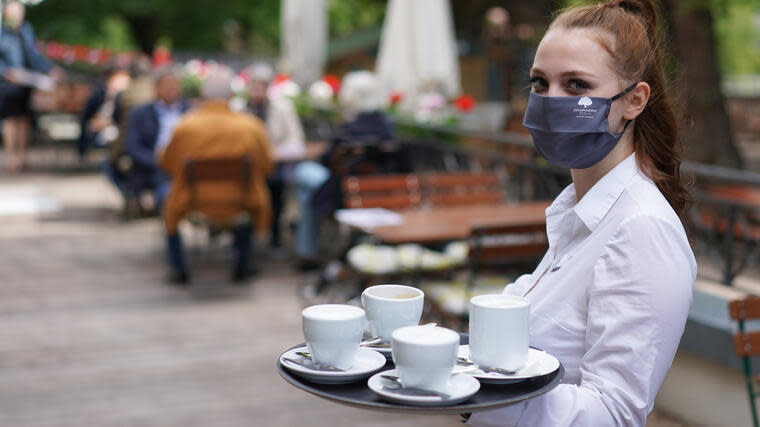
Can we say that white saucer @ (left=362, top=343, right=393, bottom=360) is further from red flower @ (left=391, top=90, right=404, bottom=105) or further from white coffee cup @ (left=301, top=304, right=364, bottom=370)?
red flower @ (left=391, top=90, right=404, bottom=105)

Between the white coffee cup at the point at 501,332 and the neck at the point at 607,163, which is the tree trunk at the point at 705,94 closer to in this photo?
the neck at the point at 607,163

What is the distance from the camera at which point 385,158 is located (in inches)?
307

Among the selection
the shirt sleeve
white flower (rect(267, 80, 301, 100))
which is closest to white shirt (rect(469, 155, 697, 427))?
the shirt sleeve

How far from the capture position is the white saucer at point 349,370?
1.51 m

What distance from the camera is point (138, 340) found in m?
6.13

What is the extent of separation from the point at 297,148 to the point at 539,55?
23.2ft

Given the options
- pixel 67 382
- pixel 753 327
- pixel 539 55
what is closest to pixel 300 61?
pixel 67 382

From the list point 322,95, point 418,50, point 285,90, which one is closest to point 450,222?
point 418,50

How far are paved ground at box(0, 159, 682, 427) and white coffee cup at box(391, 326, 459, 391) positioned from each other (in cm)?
325

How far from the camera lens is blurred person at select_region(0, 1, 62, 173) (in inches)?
531

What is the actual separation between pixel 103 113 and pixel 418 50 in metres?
4.97

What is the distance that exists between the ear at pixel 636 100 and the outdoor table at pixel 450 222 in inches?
118

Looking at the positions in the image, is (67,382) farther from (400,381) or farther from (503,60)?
(503,60)

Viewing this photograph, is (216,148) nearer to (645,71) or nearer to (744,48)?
(645,71)
